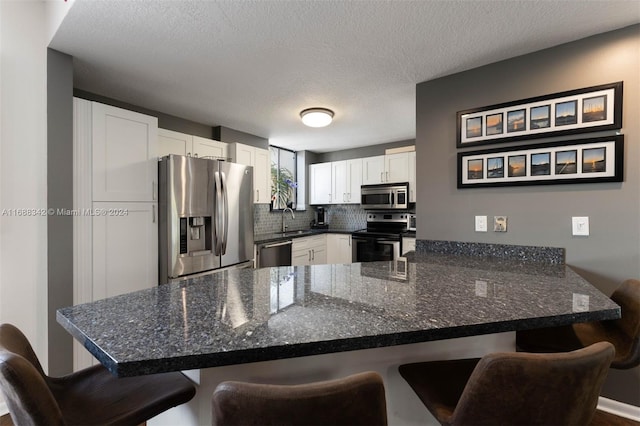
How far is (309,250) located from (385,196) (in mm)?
1393

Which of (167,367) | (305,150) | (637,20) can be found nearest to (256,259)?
(305,150)

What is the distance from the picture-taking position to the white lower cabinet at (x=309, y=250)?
164 inches

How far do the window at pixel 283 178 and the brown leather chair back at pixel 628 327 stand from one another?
13.1 feet

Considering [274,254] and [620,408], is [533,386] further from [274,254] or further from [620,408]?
[274,254]

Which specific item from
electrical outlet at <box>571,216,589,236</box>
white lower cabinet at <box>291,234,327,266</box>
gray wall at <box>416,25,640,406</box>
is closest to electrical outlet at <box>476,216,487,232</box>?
gray wall at <box>416,25,640,406</box>

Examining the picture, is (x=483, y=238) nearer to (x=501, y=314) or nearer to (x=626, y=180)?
(x=626, y=180)

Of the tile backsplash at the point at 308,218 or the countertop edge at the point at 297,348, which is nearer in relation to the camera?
the countertop edge at the point at 297,348

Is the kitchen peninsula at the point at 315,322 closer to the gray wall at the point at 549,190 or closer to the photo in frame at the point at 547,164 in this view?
the gray wall at the point at 549,190

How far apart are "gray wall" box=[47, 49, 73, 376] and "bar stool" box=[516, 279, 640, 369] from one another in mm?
2767

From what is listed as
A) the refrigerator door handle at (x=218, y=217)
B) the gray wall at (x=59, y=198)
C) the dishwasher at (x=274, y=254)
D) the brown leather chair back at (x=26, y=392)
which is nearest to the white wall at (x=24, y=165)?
the gray wall at (x=59, y=198)

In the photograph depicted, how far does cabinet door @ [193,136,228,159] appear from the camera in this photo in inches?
A: 128

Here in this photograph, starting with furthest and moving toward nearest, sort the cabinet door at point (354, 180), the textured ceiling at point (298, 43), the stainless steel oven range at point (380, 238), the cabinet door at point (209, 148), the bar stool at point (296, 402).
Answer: the cabinet door at point (354, 180), the stainless steel oven range at point (380, 238), the cabinet door at point (209, 148), the textured ceiling at point (298, 43), the bar stool at point (296, 402)

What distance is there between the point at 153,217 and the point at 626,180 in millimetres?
3365

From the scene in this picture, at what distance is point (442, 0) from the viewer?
4.88 ft
